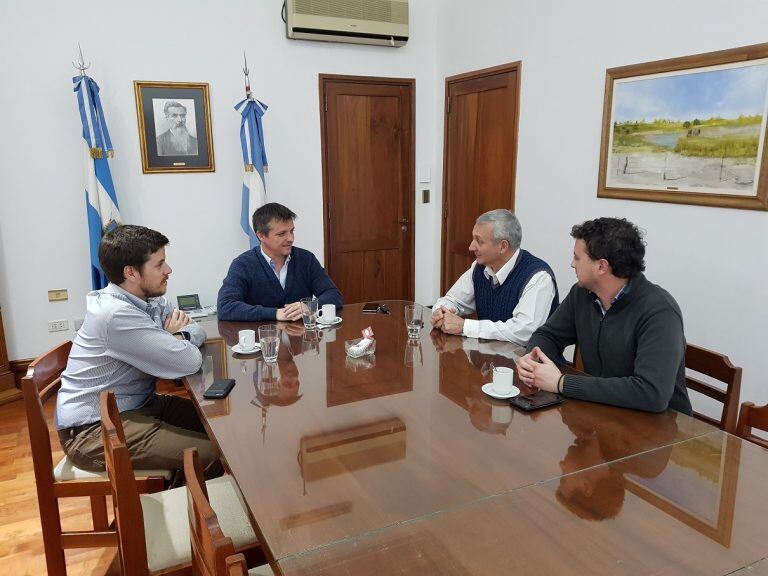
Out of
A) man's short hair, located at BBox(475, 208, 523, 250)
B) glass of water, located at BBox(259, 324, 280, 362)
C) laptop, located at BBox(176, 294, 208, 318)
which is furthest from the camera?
laptop, located at BBox(176, 294, 208, 318)

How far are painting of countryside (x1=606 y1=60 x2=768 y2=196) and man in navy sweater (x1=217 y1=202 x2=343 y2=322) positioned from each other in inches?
69.9

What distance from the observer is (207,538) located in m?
0.94

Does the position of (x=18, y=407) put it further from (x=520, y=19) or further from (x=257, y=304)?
(x=520, y=19)

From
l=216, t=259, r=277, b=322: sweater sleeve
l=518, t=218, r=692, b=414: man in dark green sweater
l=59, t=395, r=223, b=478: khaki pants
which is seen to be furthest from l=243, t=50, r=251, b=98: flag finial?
l=518, t=218, r=692, b=414: man in dark green sweater

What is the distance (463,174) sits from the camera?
4.50m

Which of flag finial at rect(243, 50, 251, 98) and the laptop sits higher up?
flag finial at rect(243, 50, 251, 98)

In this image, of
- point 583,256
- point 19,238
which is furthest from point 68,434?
point 19,238

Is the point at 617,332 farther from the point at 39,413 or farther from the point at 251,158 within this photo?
the point at 251,158

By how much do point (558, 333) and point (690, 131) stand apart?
4.84 feet

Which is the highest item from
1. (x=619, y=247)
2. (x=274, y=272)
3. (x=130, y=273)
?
(x=619, y=247)

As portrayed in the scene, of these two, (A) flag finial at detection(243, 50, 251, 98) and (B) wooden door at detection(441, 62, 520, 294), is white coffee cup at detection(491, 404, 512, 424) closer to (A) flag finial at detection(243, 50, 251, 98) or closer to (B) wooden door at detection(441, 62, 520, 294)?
(B) wooden door at detection(441, 62, 520, 294)

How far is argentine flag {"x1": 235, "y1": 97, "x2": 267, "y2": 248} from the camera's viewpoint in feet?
13.0

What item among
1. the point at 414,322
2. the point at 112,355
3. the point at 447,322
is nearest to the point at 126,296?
the point at 112,355

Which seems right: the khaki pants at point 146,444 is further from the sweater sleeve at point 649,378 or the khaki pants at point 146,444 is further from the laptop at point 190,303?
the laptop at point 190,303
